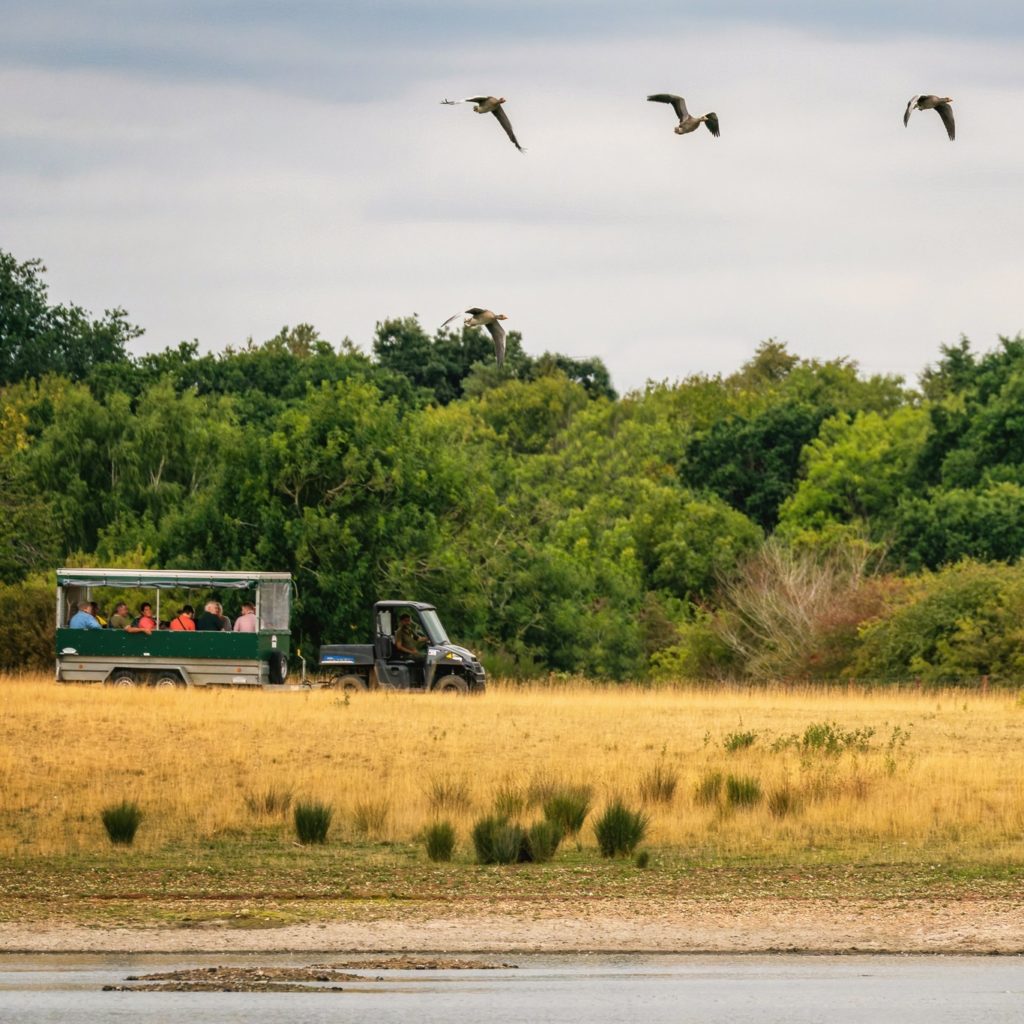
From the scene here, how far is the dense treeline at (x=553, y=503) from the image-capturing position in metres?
55.3

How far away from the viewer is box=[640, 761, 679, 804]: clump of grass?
2559cm

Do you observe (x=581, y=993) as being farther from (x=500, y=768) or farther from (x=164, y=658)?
(x=164, y=658)

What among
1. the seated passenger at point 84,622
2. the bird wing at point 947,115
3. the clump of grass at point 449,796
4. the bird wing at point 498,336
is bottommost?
the clump of grass at point 449,796

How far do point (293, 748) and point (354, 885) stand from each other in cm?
1220

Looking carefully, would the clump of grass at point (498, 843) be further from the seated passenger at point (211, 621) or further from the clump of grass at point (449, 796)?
the seated passenger at point (211, 621)

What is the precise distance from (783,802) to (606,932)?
30.6 ft

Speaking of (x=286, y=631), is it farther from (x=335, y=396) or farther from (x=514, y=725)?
(x=335, y=396)

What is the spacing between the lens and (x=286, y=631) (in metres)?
42.9

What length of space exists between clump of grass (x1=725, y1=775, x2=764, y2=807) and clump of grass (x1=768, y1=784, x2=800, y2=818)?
0.60ft

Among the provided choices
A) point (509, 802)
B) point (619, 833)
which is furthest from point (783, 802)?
point (619, 833)

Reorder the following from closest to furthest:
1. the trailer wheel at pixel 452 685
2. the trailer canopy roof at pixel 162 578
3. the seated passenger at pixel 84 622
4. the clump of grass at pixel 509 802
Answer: the clump of grass at pixel 509 802 → the seated passenger at pixel 84 622 → the trailer canopy roof at pixel 162 578 → the trailer wheel at pixel 452 685

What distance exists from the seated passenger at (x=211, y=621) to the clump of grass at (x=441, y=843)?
821 inches

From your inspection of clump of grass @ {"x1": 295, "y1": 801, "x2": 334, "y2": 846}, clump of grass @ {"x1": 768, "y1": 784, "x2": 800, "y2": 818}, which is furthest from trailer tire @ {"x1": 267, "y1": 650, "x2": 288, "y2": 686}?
clump of grass @ {"x1": 295, "y1": 801, "x2": 334, "y2": 846}

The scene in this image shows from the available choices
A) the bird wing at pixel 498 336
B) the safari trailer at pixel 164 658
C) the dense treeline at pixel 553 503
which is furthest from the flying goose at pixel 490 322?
the dense treeline at pixel 553 503
